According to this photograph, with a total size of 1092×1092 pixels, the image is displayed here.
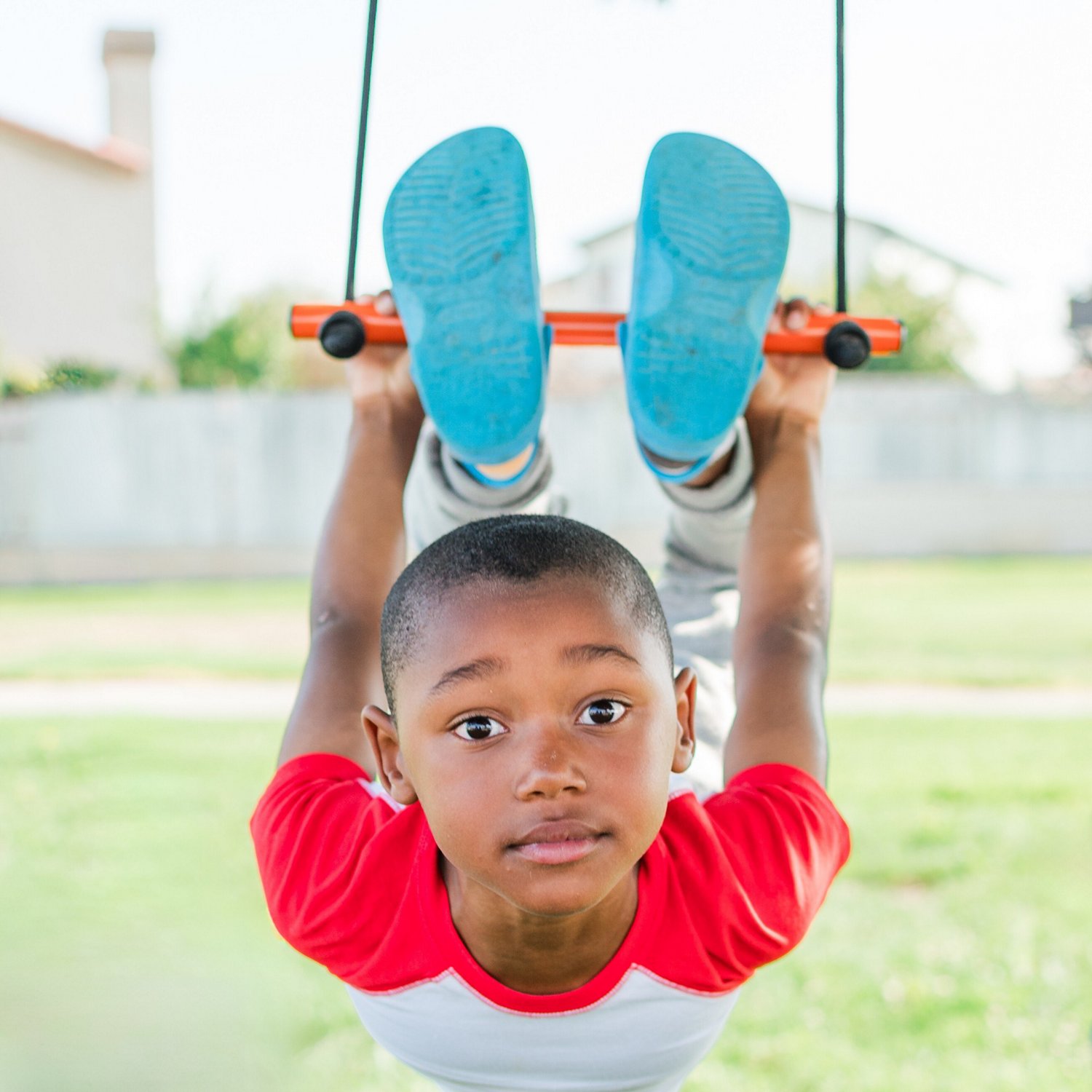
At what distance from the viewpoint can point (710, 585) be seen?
1.67 m

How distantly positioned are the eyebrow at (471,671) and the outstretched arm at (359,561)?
0.29 meters

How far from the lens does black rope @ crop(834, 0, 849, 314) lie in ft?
4.09

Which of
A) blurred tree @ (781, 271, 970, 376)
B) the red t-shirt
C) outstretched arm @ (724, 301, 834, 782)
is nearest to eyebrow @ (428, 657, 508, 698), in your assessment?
the red t-shirt

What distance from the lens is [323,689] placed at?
1.20 meters

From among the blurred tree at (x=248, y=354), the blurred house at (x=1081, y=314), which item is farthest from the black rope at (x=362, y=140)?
the blurred tree at (x=248, y=354)

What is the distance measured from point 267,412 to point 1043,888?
7469 mm

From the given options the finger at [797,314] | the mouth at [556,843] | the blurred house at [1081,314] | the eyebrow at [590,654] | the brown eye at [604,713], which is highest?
the blurred house at [1081,314]

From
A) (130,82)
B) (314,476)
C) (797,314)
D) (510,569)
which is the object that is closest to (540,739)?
(510,569)

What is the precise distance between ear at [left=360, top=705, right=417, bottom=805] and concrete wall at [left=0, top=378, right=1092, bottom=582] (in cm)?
676

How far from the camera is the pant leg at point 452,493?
1.53 metres

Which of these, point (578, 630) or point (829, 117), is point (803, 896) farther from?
point (829, 117)

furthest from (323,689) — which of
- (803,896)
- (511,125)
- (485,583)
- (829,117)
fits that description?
(829,117)

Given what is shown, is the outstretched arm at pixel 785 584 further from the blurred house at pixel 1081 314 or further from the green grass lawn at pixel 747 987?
the green grass lawn at pixel 747 987

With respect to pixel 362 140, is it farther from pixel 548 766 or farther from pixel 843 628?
pixel 843 628
